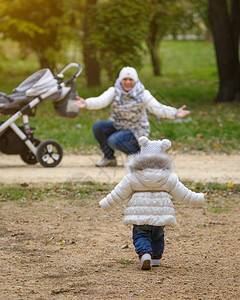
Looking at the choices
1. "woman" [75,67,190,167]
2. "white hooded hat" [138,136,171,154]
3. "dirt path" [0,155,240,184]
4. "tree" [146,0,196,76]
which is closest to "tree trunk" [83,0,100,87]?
"tree" [146,0,196,76]

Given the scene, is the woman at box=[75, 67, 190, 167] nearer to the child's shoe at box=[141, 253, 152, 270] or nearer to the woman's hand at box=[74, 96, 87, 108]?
the woman's hand at box=[74, 96, 87, 108]

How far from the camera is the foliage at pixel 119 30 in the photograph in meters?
17.9

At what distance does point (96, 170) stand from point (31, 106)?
1421 millimetres

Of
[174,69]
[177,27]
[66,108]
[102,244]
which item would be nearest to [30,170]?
[66,108]

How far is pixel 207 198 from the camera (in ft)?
26.8

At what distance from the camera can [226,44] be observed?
1789 centimetres

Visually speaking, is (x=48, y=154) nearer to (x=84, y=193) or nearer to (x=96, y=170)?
(x=96, y=170)

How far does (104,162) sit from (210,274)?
5232 mm

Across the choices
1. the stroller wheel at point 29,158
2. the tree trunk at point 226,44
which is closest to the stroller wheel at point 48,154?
the stroller wheel at point 29,158

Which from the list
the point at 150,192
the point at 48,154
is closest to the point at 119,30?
the point at 48,154

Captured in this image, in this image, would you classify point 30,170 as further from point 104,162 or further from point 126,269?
point 126,269

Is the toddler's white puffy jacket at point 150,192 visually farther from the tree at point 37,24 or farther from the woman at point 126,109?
the tree at point 37,24

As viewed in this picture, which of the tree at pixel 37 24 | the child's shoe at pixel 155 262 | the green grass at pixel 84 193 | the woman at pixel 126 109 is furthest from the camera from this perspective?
the tree at pixel 37 24

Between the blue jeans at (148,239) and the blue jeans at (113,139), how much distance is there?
14.0 ft
